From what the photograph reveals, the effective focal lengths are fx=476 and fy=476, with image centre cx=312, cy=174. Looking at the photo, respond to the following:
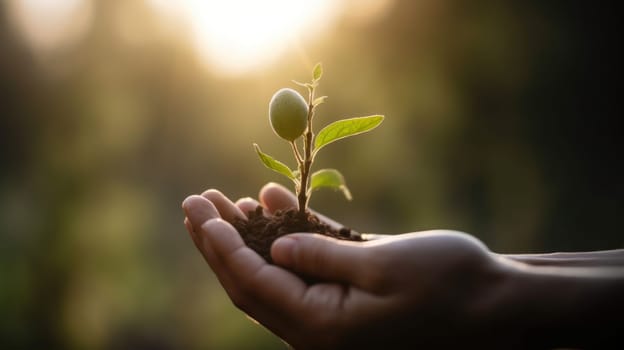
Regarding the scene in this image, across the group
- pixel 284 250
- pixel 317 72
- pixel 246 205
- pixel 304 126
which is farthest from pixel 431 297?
pixel 246 205

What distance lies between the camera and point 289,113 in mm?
1636

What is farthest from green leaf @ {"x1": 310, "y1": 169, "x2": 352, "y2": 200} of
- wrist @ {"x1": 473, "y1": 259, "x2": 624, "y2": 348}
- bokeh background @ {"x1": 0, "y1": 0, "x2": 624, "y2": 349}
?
bokeh background @ {"x1": 0, "y1": 0, "x2": 624, "y2": 349}

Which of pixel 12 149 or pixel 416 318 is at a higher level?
pixel 12 149

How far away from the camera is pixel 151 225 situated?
5.63m

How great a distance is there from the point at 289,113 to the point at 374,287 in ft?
2.22

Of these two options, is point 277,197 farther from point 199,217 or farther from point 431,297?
point 431,297

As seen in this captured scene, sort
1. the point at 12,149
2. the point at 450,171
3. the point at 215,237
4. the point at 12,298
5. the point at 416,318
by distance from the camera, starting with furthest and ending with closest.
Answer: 1. the point at 12,149
2. the point at 450,171
3. the point at 12,298
4. the point at 215,237
5. the point at 416,318

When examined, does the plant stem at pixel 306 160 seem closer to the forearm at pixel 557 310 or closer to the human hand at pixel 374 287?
the human hand at pixel 374 287

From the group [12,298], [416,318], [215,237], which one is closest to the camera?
[416,318]

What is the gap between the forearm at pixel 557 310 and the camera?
1252 millimetres

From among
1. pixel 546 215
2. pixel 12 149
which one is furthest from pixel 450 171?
pixel 12 149

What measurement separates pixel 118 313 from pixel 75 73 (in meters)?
2.80

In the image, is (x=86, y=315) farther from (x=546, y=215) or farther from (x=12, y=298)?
(x=546, y=215)

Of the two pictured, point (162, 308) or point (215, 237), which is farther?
point (162, 308)
